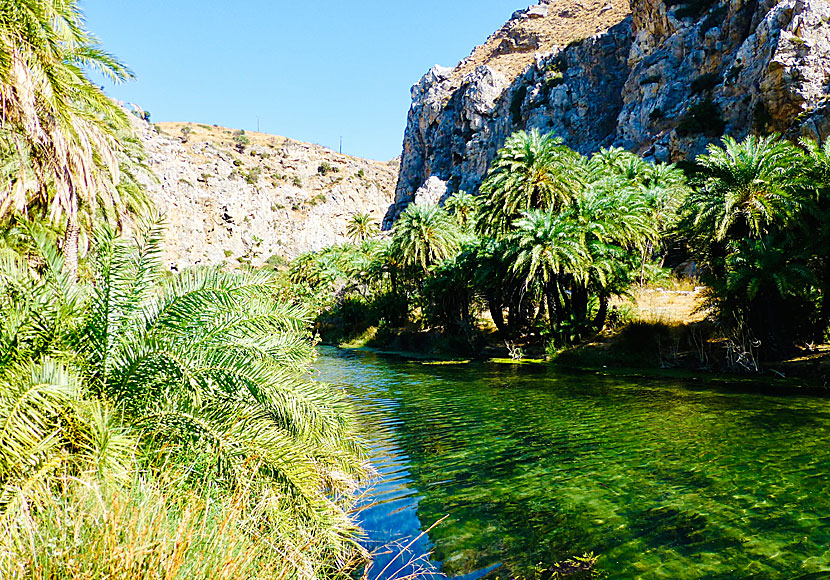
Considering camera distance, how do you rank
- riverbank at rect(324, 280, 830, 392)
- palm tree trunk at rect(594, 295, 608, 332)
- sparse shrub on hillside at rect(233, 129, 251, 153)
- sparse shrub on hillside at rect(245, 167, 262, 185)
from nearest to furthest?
riverbank at rect(324, 280, 830, 392) < palm tree trunk at rect(594, 295, 608, 332) < sparse shrub on hillside at rect(245, 167, 262, 185) < sparse shrub on hillside at rect(233, 129, 251, 153)

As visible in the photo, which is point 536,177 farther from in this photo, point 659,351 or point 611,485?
point 611,485

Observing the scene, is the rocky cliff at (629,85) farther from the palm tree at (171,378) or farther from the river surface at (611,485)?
the palm tree at (171,378)

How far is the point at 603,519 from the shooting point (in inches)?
271

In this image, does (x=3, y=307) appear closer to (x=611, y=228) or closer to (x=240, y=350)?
(x=240, y=350)

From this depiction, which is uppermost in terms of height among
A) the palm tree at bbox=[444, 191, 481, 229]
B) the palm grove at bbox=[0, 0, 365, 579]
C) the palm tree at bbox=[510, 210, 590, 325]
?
the palm tree at bbox=[444, 191, 481, 229]

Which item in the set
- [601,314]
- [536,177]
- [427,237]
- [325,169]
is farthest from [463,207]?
[325,169]

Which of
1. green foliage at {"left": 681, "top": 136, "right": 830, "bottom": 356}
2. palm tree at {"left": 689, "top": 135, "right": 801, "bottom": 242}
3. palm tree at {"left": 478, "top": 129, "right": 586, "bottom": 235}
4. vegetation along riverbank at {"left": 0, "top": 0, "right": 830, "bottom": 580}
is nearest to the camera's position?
vegetation along riverbank at {"left": 0, "top": 0, "right": 830, "bottom": 580}

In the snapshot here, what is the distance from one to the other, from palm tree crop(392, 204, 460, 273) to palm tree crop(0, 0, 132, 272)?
77.7 feet

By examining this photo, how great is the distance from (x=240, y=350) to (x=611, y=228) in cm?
2122

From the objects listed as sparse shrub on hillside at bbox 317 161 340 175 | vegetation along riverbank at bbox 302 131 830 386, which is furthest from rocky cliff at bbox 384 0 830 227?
sparse shrub on hillside at bbox 317 161 340 175

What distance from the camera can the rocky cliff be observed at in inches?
1598

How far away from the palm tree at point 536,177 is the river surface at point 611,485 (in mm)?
12429

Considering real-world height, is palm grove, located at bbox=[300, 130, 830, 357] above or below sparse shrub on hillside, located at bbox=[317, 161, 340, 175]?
below

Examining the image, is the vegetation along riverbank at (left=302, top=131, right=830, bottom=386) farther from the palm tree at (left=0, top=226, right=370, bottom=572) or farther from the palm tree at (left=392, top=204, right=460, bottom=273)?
the palm tree at (left=0, top=226, right=370, bottom=572)
